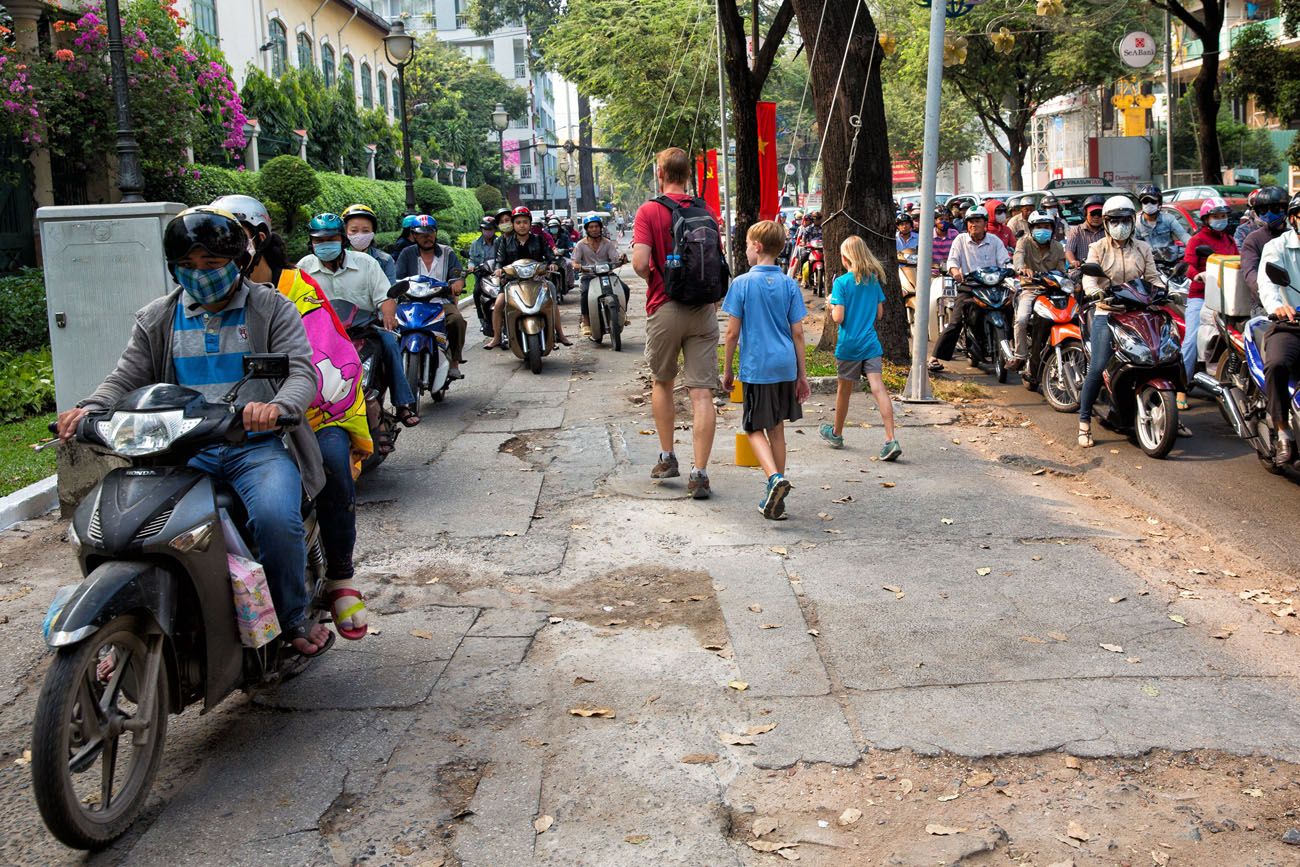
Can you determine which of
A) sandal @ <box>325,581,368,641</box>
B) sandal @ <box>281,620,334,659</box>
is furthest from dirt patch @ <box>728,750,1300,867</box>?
sandal @ <box>325,581,368,641</box>

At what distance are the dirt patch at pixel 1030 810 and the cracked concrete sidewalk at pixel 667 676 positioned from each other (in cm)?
6

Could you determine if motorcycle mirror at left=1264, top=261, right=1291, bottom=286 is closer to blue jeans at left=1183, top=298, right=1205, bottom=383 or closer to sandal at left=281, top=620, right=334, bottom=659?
blue jeans at left=1183, top=298, right=1205, bottom=383

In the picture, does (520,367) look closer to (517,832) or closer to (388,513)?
(388,513)

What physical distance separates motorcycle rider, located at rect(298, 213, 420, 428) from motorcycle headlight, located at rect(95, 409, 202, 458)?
485cm

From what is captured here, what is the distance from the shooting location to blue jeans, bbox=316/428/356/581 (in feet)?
15.9

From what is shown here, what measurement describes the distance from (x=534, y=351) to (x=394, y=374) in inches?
213

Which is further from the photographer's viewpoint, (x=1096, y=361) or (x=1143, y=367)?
(x=1096, y=361)

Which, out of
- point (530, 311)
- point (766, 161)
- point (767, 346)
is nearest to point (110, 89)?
point (530, 311)

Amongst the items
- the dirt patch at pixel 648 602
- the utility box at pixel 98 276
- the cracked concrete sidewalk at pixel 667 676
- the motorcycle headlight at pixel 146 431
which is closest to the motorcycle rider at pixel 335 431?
the cracked concrete sidewalk at pixel 667 676

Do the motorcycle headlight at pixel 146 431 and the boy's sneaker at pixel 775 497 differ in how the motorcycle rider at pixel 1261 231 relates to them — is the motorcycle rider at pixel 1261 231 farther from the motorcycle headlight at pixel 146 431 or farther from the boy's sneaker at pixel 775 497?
the motorcycle headlight at pixel 146 431

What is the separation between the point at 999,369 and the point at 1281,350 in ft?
17.2

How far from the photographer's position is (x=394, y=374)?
866cm

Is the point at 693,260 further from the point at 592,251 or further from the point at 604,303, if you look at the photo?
the point at 592,251

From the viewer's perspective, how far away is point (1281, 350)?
788cm
